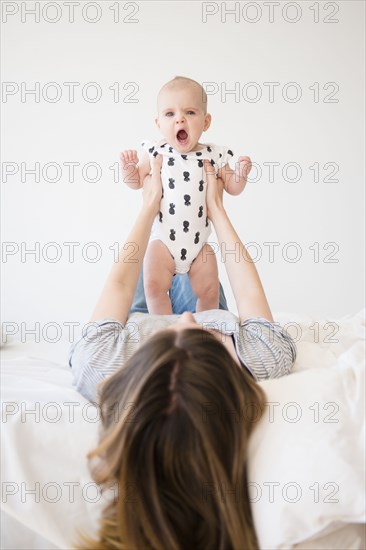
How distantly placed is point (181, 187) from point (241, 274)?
0.45m

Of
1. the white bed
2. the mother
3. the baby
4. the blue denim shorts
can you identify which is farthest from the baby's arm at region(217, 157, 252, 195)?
the mother

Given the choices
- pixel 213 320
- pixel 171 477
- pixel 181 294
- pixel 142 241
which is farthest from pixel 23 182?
pixel 171 477

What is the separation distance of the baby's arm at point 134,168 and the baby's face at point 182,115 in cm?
13

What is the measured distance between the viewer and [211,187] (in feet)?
6.63

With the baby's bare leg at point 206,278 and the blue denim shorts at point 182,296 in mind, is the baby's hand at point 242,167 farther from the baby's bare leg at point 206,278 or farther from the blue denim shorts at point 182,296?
the blue denim shorts at point 182,296

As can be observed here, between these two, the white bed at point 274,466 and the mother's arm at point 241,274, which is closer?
the white bed at point 274,466

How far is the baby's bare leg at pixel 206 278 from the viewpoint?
2.10 metres

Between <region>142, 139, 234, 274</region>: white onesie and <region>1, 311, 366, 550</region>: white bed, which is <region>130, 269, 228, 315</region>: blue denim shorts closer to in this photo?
<region>142, 139, 234, 274</region>: white onesie

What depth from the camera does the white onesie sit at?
6.61 ft

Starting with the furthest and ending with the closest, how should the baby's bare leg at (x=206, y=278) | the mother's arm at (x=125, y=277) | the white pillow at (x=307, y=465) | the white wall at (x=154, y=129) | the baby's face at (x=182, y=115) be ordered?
the white wall at (x=154, y=129)
the baby's bare leg at (x=206, y=278)
the baby's face at (x=182, y=115)
the mother's arm at (x=125, y=277)
the white pillow at (x=307, y=465)

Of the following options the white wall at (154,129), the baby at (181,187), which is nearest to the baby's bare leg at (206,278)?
the baby at (181,187)

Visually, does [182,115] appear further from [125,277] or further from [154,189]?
[125,277]

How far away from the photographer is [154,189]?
2023 millimetres

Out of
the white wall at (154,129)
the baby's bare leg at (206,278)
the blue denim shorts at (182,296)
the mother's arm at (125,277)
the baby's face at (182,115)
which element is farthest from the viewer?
the white wall at (154,129)
